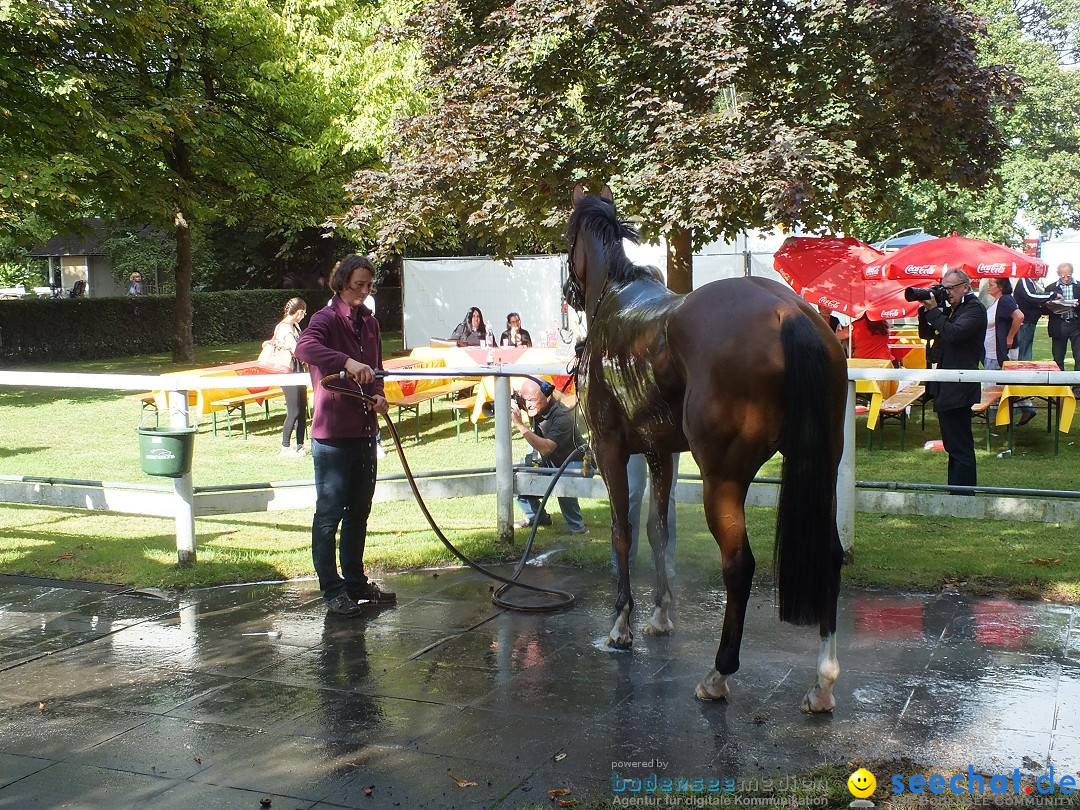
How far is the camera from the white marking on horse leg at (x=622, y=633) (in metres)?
5.28

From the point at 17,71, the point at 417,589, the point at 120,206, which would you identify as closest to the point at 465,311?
the point at 120,206

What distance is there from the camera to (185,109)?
68.6 ft

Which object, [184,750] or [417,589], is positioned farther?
[417,589]

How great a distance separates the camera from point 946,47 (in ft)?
42.3

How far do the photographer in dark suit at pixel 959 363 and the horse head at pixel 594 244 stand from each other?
4182 millimetres

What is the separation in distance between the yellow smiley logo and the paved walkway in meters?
0.17

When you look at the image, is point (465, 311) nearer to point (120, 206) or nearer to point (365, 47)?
point (365, 47)

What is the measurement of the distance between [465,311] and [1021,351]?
13.7m

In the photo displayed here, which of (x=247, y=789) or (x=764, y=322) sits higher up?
(x=764, y=322)

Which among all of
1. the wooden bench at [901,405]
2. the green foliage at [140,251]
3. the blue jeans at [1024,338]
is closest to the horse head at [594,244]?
the wooden bench at [901,405]

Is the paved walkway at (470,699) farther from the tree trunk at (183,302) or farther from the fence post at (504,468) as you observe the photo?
the tree trunk at (183,302)

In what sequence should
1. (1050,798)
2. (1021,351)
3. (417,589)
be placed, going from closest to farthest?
(1050,798) < (417,589) < (1021,351)

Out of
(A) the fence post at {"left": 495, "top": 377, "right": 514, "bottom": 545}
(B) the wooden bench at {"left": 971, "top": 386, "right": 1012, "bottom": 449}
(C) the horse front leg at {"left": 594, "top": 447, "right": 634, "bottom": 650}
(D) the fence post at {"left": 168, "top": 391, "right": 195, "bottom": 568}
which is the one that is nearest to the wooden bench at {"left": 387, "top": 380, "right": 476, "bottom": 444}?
(A) the fence post at {"left": 495, "top": 377, "right": 514, "bottom": 545}

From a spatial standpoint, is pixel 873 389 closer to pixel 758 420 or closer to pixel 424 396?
pixel 424 396
